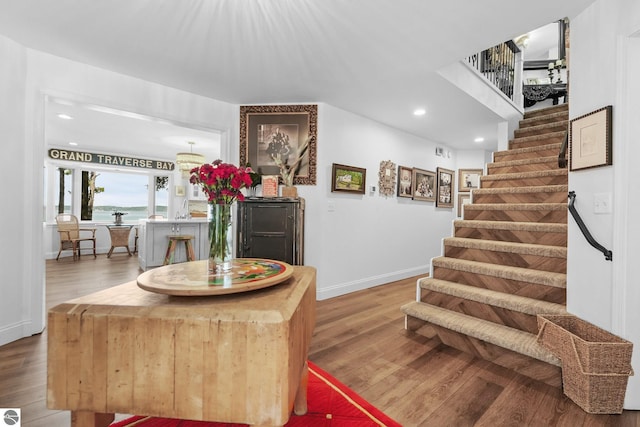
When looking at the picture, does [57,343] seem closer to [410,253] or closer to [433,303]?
[433,303]

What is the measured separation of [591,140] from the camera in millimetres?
1941

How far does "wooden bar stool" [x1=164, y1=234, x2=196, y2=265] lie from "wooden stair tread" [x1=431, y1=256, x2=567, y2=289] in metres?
4.48

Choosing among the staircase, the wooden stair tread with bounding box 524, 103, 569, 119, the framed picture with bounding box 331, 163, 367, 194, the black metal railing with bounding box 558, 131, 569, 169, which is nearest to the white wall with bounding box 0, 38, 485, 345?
the framed picture with bounding box 331, 163, 367, 194

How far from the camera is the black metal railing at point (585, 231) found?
1.80 meters

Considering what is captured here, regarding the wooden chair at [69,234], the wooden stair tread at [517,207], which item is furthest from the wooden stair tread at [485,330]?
the wooden chair at [69,234]

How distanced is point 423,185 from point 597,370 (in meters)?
4.08

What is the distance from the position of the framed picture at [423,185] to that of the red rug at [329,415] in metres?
4.00

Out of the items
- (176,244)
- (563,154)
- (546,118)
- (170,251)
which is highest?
(546,118)

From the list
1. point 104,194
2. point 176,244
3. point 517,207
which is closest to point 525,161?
point 517,207

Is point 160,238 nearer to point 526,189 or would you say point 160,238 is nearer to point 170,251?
point 170,251

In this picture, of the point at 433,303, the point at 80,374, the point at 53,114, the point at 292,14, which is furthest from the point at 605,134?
the point at 53,114

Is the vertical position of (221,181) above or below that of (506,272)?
above

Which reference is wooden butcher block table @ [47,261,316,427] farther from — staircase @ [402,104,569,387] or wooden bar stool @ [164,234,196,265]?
wooden bar stool @ [164,234,196,265]

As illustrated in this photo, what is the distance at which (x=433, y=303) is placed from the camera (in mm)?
2943
